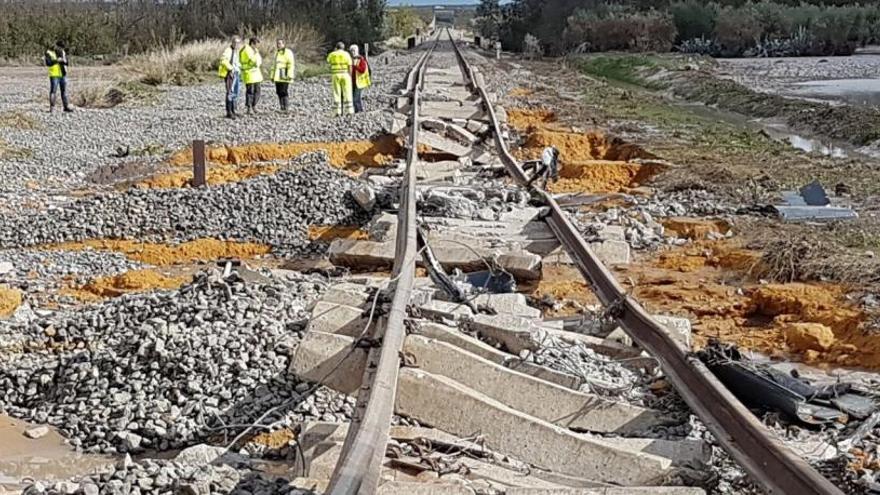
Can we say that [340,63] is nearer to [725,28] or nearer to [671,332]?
[671,332]

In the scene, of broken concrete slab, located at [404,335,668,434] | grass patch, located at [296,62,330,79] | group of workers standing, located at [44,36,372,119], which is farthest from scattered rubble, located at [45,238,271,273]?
grass patch, located at [296,62,330,79]

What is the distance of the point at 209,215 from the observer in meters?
10.7

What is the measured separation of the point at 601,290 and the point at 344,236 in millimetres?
3905

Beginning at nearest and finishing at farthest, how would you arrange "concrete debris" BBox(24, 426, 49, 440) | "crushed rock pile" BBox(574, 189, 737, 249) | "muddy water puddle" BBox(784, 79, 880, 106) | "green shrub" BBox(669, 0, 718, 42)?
"concrete debris" BBox(24, 426, 49, 440) → "crushed rock pile" BBox(574, 189, 737, 249) → "muddy water puddle" BBox(784, 79, 880, 106) → "green shrub" BBox(669, 0, 718, 42)

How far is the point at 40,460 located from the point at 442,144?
1028cm

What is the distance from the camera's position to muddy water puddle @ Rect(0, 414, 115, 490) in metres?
5.01

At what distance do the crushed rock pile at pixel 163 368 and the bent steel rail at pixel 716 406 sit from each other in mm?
1692

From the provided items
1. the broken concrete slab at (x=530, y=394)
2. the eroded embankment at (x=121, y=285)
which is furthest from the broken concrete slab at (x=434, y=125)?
the broken concrete slab at (x=530, y=394)

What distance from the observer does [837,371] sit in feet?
20.2

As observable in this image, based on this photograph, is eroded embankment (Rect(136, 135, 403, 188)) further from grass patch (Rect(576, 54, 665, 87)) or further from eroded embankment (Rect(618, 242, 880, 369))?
grass patch (Rect(576, 54, 665, 87))

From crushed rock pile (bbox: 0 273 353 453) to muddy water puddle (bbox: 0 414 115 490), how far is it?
0.08 meters

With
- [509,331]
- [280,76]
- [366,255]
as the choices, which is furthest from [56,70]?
[509,331]

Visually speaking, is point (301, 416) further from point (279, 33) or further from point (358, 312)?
point (279, 33)

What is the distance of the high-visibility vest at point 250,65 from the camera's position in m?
21.6
